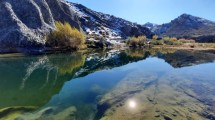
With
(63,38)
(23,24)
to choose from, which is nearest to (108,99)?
(63,38)

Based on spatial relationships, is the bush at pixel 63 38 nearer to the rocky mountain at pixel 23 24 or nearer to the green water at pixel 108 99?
the rocky mountain at pixel 23 24

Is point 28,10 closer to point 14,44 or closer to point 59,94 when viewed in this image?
point 14,44

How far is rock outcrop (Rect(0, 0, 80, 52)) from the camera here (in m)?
104

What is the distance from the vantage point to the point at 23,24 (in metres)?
112

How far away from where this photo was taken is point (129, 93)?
33.7 metres

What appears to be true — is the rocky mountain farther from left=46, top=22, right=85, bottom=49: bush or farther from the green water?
the green water

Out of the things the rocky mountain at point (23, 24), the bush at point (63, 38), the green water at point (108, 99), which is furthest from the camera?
the bush at point (63, 38)

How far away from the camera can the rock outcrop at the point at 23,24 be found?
103812 mm

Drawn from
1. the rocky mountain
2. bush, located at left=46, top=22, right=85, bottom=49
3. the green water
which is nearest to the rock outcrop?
the rocky mountain

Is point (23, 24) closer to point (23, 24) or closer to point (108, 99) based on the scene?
point (23, 24)

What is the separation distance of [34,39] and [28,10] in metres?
20.7

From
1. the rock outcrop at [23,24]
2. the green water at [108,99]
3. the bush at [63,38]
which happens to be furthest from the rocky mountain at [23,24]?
the green water at [108,99]

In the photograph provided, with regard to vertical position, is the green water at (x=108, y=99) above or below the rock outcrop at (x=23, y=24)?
below

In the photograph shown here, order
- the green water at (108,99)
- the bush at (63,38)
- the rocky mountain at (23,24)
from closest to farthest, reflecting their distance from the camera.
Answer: the green water at (108,99)
the rocky mountain at (23,24)
the bush at (63,38)
